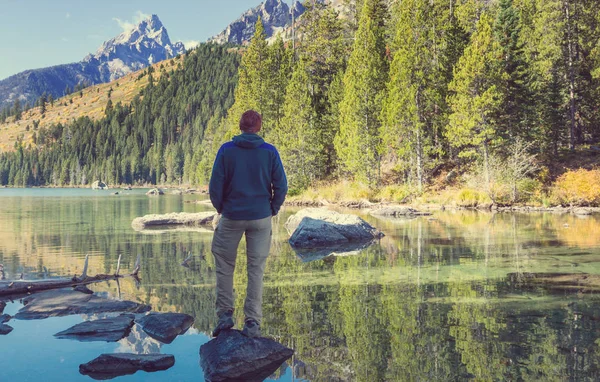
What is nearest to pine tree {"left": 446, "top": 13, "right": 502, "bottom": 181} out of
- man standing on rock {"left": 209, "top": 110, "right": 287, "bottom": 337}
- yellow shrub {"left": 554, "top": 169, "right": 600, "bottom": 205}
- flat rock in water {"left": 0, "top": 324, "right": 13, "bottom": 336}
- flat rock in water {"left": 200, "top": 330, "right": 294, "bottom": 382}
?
yellow shrub {"left": 554, "top": 169, "right": 600, "bottom": 205}

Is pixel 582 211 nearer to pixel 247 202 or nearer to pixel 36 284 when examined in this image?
pixel 247 202

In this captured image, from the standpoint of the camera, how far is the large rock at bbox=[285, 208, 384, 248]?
596 inches

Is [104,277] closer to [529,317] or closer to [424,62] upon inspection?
[529,317]

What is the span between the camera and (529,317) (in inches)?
250

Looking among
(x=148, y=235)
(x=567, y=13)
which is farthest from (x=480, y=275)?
(x=567, y=13)

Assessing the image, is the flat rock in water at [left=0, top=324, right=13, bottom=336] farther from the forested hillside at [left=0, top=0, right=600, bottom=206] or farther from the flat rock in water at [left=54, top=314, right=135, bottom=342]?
the forested hillside at [left=0, top=0, right=600, bottom=206]

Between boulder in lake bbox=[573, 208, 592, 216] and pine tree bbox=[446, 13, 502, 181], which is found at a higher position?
pine tree bbox=[446, 13, 502, 181]

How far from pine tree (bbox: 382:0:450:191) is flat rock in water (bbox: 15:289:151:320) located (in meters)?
30.9

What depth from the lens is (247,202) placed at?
555cm

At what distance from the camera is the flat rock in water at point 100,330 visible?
19.6 ft

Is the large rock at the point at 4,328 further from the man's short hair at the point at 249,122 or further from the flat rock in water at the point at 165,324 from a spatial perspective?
the man's short hair at the point at 249,122

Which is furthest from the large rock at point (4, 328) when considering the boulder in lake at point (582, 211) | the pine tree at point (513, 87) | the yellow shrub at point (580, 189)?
the pine tree at point (513, 87)

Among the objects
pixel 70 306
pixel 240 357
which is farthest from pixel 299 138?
pixel 240 357

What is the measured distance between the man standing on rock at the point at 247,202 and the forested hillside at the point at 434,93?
1156 inches
